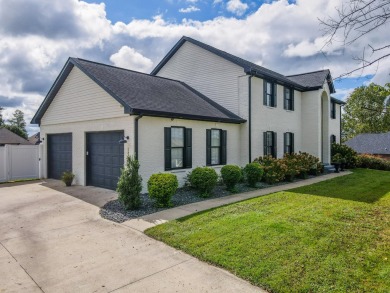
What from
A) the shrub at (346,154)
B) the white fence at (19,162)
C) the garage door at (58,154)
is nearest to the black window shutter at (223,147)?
the garage door at (58,154)

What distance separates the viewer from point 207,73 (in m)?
16.0

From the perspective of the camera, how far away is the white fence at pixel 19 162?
15398 mm

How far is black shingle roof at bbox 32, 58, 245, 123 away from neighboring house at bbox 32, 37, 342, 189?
0.18 feet

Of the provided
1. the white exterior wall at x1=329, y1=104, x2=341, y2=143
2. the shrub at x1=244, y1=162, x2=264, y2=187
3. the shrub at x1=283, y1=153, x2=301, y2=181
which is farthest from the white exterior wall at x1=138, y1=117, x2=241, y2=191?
the white exterior wall at x1=329, y1=104, x2=341, y2=143

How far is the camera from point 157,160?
1068 centimetres

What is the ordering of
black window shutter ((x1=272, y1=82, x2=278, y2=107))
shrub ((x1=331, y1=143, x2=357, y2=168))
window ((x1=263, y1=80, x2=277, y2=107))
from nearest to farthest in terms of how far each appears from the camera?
window ((x1=263, y1=80, x2=277, y2=107)) → black window shutter ((x1=272, y1=82, x2=278, y2=107)) → shrub ((x1=331, y1=143, x2=357, y2=168))

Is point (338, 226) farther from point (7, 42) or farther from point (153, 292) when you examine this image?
point (7, 42)

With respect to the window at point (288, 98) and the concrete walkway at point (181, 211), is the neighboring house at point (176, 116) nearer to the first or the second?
the window at point (288, 98)

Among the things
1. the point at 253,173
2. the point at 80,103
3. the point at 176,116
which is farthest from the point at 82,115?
the point at 253,173

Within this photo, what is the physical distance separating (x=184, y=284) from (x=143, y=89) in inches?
379

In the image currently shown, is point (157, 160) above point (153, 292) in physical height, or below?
above

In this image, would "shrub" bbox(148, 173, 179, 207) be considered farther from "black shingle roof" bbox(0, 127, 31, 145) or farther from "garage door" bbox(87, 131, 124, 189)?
"black shingle roof" bbox(0, 127, 31, 145)

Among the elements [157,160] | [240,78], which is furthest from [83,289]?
[240,78]

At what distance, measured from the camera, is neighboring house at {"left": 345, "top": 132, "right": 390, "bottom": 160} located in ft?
128
